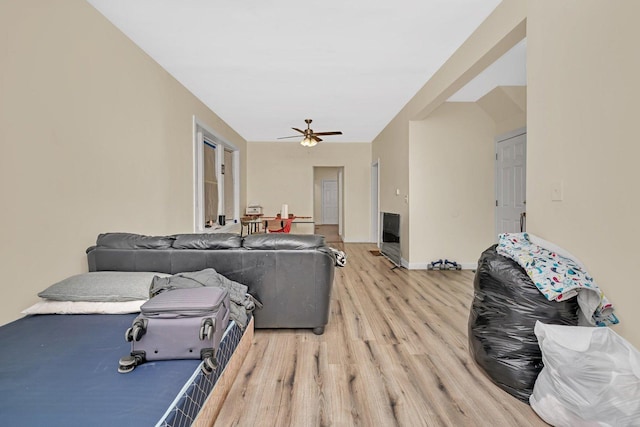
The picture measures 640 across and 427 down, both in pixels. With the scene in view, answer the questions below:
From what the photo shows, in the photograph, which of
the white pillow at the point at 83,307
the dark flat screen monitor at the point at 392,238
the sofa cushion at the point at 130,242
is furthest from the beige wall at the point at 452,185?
the white pillow at the point at 83,307

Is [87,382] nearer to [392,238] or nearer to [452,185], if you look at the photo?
[392,238]

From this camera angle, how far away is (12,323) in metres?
1.71

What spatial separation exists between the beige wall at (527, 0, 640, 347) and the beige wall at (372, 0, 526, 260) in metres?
0.31

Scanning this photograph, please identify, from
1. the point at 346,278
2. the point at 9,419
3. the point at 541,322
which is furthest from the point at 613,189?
the point at 346,278

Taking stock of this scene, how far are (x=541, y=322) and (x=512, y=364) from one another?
30 centimetres

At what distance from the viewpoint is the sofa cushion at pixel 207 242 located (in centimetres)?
230

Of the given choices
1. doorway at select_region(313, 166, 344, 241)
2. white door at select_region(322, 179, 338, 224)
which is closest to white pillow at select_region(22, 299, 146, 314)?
doorway at select_region(313, 166, 344, 241)

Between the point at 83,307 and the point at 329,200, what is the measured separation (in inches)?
429

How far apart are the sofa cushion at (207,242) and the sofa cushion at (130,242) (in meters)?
0.09

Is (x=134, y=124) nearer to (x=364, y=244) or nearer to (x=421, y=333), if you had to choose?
(x=421, y=333)

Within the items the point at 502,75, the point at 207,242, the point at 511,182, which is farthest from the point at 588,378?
the point at 511,182

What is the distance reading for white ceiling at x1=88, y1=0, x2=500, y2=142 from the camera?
240 cm

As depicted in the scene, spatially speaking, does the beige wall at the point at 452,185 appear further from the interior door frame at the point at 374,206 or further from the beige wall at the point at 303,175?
the beige wall at the point at 303,175

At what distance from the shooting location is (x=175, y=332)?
1.41 meters
